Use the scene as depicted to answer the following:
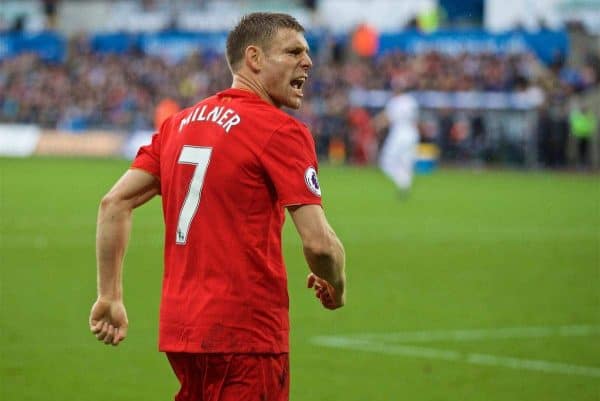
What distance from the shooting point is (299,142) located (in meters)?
4.57

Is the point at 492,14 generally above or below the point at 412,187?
above

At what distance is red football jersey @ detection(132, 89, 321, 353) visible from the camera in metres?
4.57

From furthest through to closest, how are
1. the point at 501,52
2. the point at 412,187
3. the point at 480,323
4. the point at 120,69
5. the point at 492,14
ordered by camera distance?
the point at 120,69
the point at 492,14
the point at 501,52
the point at 412,187
the point at 480,323

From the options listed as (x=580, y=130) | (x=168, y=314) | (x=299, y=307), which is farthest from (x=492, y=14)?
(x=168, y=314)

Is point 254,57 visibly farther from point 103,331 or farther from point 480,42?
point 480,42

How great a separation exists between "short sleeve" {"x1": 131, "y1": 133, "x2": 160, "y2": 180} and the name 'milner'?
0.17m

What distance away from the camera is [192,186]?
4715 millimetres

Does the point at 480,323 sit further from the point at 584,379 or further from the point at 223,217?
the point at 223,217

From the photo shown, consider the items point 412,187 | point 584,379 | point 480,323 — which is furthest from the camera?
point 412,187

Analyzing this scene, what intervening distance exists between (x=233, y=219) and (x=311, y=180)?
325mm

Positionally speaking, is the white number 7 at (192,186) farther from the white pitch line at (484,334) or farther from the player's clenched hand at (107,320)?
the white pitch line at (484,334)

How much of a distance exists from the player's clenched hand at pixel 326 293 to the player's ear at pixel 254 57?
2.67 ft

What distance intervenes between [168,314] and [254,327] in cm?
34

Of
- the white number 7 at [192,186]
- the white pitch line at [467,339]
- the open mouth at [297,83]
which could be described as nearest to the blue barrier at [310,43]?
the white pitch line at [467,339]
